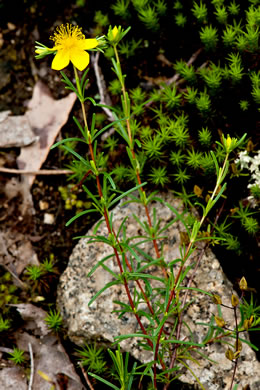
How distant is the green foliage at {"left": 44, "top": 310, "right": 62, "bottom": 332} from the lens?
325cm

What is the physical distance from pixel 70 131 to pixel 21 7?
130 centimetres

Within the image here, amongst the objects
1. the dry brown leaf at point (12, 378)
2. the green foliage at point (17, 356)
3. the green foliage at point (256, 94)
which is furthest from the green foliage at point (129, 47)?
the dry brown leaf at point (12, 378)

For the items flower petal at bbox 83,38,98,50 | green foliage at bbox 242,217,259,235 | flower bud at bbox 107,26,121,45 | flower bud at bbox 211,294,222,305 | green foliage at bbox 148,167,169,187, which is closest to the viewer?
flower petal at bbox 83,38,98,50

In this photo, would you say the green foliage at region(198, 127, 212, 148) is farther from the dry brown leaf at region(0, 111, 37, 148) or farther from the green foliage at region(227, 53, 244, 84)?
the dry brown leaf at region(0, 111, 37, 148)

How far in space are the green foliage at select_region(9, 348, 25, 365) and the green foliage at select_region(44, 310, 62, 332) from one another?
10.9 inches

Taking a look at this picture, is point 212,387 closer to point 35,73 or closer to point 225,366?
point 225,366

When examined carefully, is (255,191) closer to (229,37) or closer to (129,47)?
(229,37)

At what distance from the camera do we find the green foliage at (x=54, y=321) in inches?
128

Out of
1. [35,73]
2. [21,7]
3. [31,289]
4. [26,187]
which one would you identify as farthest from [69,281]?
[21,7]

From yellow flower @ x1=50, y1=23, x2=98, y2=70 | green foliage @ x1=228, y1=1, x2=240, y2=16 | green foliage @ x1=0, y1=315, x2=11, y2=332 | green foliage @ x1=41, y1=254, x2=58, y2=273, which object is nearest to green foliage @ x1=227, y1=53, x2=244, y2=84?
green foliage @ x1=228, y1=1, x2=240, y2=16

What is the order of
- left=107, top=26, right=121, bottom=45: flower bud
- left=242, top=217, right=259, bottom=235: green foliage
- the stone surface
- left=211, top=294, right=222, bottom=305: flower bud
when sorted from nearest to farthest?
1. left=107, top=26, right=121, bottom=45: flower bud
2. left=211, top=294, right=222, bottom=305: flower bud
3. the stone surface
4. left=242, top=217, right=259, bottom=235: green foliage

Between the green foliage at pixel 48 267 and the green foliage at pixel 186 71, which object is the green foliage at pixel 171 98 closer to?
the green foliage at pixel 186 71

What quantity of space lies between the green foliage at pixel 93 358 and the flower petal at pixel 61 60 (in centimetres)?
194

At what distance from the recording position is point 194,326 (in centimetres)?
294
